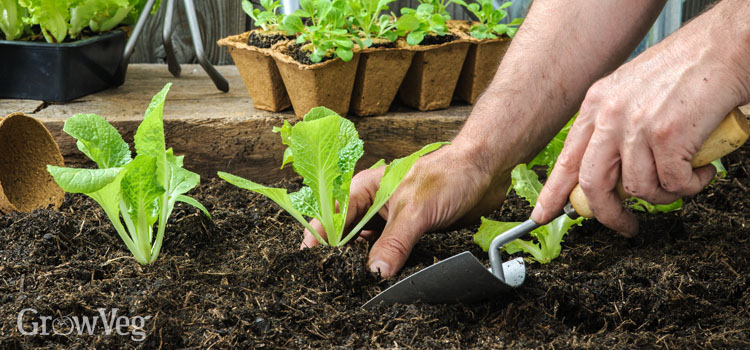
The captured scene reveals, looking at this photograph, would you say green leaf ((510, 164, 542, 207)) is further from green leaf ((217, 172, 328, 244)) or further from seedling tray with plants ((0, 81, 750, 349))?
green leaf ((217, 172, 328, 244))

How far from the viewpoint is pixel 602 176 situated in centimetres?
107

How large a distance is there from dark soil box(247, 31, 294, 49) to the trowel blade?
101cm

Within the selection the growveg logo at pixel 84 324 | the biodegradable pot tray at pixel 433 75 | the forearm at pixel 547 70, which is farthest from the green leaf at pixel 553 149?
the growveg logo at pixel 84 324

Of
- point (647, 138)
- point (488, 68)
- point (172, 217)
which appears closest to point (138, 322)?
point (172, 217)

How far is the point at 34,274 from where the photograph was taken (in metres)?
1.25

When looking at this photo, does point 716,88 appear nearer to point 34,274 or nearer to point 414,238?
point 414,238

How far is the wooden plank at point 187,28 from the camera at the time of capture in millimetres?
2893

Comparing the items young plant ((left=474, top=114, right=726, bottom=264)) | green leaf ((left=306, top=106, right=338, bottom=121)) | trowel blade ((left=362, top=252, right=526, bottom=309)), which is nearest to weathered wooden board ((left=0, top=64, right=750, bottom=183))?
young plant ((left=474, top=114, right=726, bottom=264))

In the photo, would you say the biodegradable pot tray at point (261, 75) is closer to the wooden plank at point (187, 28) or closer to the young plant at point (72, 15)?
the young plant at point (72, 15)

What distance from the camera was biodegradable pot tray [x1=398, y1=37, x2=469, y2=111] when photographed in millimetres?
1944

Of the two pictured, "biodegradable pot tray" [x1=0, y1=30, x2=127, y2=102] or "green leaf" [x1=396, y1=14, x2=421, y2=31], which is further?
"biodegradable pot tray" [x1=0, y1=30, x2=127, y2=102]

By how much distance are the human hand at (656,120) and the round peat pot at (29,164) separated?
1209mm

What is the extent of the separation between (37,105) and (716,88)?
1796mm

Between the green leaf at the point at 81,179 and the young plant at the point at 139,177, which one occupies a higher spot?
the green leaf at the point at 81,179
